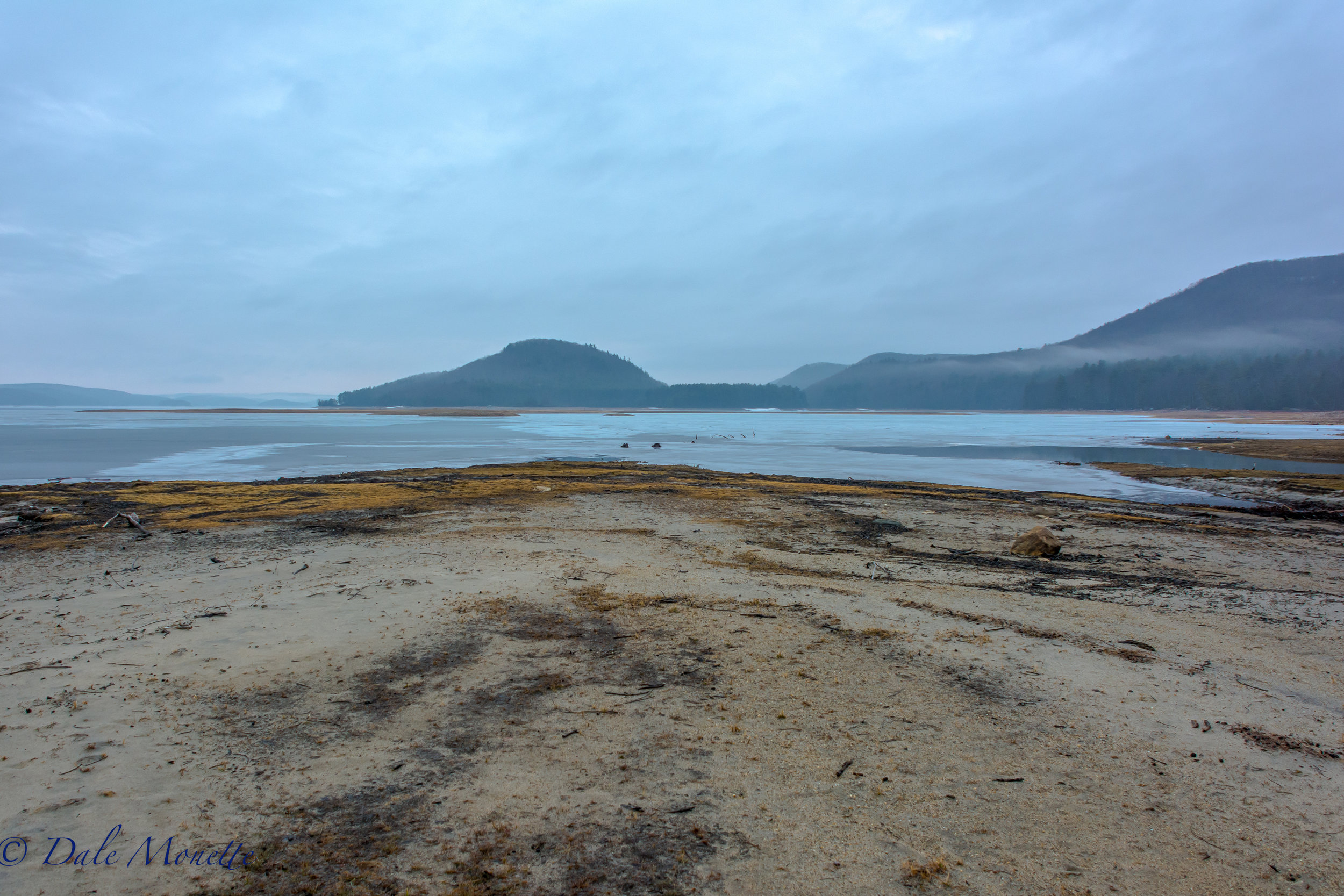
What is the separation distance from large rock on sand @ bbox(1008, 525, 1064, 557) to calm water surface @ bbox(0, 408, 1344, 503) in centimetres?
1134

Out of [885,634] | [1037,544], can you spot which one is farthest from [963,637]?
[1037,544]

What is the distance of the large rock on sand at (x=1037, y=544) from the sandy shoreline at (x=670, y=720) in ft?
1.57

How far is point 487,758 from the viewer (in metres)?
4.04

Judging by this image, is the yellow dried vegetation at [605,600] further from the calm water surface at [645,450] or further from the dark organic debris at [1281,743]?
the calm water surface at [645,450]

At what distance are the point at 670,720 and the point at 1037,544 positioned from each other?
27.8 feet

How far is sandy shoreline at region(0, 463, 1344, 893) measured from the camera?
3.20 meters

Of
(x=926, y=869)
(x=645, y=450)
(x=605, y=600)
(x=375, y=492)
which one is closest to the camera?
(x=926, y=869)

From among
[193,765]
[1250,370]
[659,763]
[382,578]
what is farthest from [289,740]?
[1250,370]

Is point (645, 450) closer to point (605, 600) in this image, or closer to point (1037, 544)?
point (1037, 544)

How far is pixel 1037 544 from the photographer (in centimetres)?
1052

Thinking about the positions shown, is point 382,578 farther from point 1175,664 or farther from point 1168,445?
point 1168,445

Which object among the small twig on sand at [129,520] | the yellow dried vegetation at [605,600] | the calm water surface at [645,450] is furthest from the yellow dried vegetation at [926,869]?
the calm water surface at [645,450]

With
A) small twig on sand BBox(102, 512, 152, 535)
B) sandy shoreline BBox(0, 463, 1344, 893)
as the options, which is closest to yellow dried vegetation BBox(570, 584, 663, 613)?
sandy shoreline BBox(0, 463, 1344, 893)

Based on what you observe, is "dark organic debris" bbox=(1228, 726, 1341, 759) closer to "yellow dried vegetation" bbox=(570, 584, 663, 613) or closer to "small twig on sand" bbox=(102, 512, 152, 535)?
"yellow dried vegetation" bbox=(570, 584, 663, 613)
